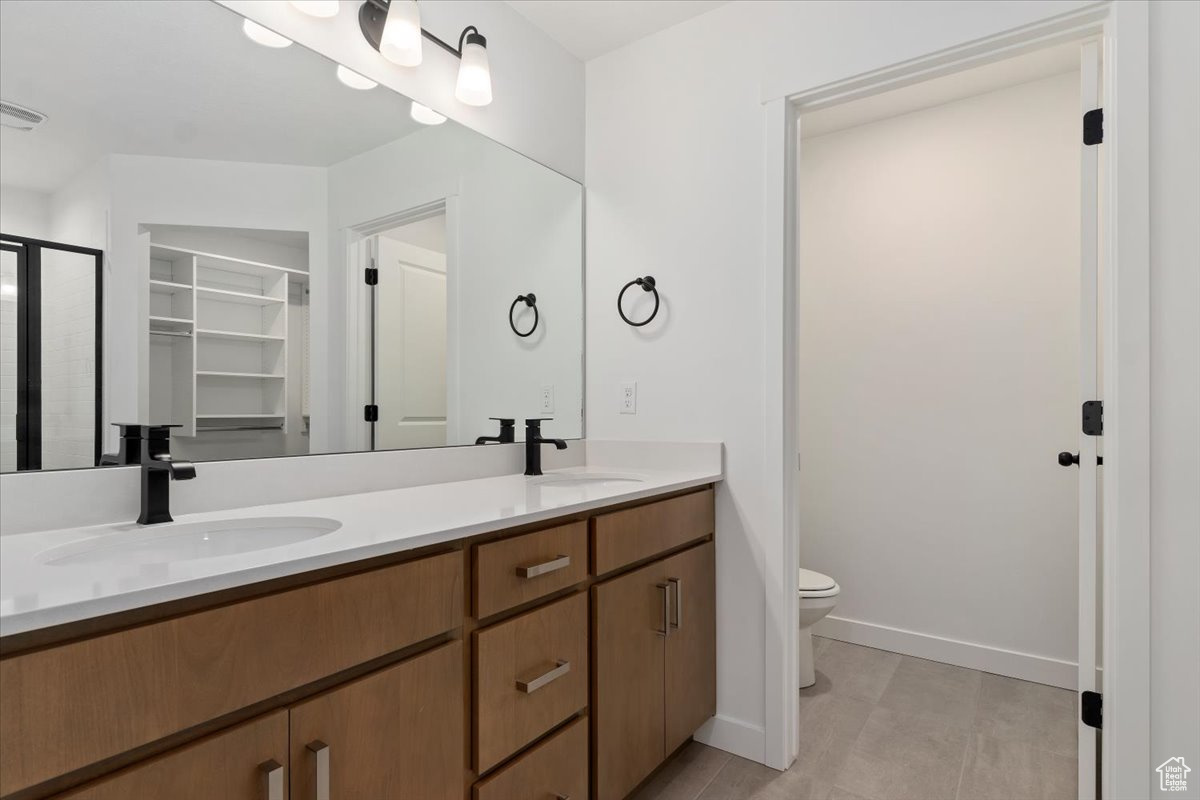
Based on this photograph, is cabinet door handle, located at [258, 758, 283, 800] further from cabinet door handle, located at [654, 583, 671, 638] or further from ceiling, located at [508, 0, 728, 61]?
ceiling, located at [508, 0, 728, 61]

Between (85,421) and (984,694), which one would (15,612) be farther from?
(984,694)

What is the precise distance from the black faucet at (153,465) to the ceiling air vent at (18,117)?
1.79ft

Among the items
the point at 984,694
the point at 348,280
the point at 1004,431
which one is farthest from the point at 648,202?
the point at 984,694

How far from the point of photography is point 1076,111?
97.3 inches

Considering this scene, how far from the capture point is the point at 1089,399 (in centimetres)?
156

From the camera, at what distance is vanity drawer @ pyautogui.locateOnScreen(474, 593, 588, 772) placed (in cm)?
119

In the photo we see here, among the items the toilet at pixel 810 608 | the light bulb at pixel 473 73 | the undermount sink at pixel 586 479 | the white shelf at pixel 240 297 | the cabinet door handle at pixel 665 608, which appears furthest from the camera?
the toilet at pixel 810 608

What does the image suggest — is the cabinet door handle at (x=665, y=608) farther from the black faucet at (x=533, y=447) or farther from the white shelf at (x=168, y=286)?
the white shelf at (x=168, y=286)

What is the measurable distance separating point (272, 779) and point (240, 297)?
1022 mm

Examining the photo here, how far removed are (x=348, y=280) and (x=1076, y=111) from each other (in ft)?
9.19

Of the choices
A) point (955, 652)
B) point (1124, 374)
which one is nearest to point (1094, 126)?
point (1124, 374)

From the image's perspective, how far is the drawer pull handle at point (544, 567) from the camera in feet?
4.17

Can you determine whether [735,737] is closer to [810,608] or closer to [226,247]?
[810,608]

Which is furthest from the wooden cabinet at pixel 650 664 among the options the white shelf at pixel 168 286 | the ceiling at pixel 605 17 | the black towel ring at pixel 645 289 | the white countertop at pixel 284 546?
the ceiling at pixel 605 17
